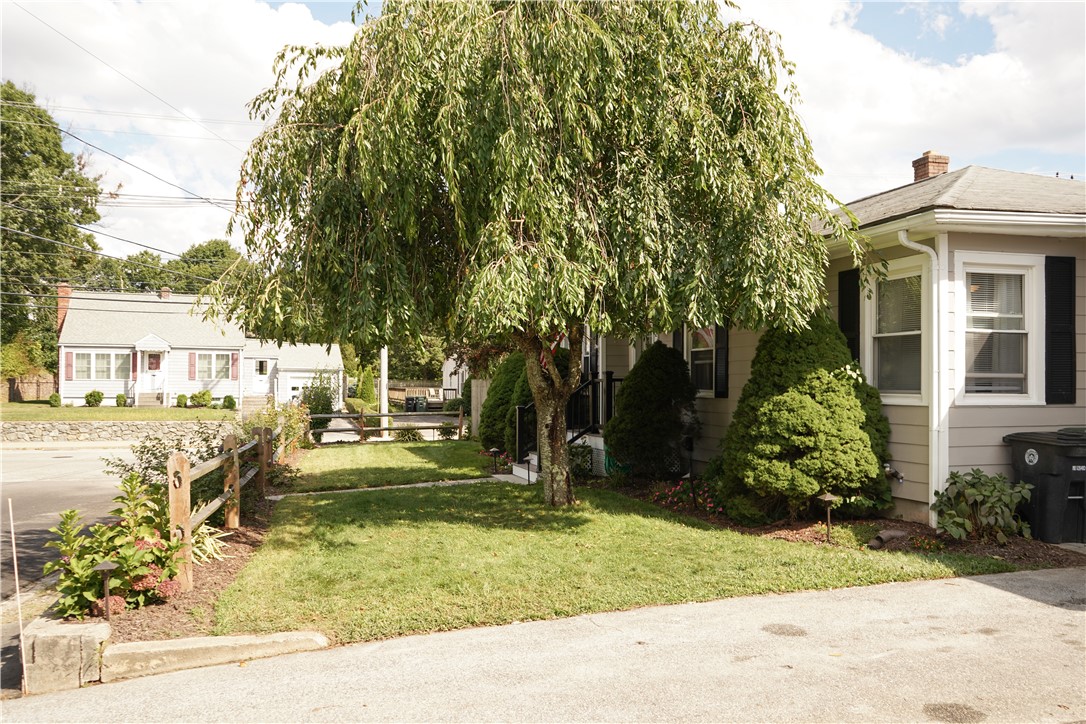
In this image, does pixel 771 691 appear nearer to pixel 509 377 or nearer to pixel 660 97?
pixel 660 97

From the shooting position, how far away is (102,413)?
95.6 feet

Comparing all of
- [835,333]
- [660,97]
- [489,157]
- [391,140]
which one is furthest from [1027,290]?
[391,140]

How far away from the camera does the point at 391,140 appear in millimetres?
6602

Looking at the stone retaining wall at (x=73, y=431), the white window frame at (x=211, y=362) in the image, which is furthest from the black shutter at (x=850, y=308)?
the white window frame at (x=211, y=362)

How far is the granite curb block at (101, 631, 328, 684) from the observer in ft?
14.5

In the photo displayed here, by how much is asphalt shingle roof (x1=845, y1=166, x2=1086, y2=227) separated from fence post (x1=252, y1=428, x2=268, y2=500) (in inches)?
344

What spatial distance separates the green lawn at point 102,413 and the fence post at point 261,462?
16.9 m

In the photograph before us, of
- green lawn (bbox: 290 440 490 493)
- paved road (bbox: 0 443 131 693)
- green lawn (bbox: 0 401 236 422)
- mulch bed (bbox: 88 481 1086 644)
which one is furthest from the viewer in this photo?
green lawn (bbox: 0 401 236 422)

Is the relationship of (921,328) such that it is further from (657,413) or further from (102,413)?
(102,413)

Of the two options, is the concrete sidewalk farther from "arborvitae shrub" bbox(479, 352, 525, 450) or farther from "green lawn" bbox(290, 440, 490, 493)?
"arborvitae shrub" bbox(479, 352, 525, 450)

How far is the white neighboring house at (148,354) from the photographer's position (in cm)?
3347

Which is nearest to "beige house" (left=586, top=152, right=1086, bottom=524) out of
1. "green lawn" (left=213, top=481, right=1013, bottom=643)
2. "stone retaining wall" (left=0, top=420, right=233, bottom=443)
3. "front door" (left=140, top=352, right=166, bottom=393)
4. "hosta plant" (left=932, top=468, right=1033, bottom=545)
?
"hosta plant" (left=932, top=468, right=1033, bottom=545)

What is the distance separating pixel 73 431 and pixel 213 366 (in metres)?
12.3

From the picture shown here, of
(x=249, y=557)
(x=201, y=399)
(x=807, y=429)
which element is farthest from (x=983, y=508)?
(x=201, y=399)
